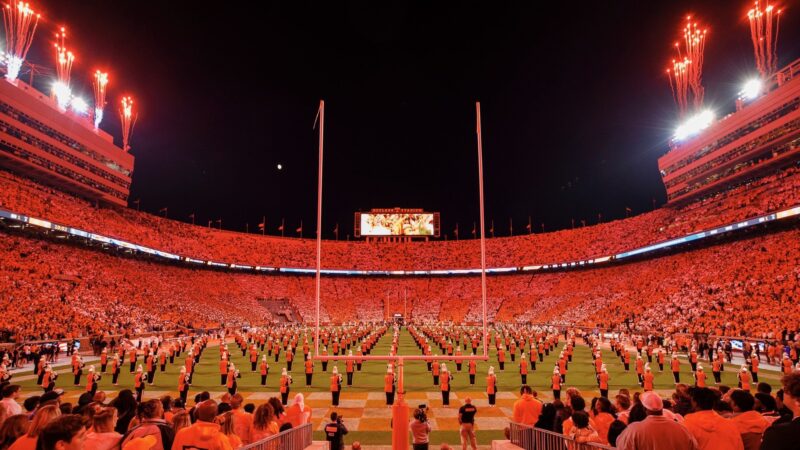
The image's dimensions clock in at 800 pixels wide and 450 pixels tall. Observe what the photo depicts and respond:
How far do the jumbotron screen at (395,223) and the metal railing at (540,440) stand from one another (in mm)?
64494

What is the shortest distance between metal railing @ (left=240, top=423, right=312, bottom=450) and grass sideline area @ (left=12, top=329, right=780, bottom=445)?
3.12m

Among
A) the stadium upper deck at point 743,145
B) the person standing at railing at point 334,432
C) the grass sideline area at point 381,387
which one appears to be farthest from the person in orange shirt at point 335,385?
the stadium upper deck at point 743,145

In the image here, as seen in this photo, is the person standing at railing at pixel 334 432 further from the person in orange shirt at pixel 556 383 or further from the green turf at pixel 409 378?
the green turf at pixel 409 378

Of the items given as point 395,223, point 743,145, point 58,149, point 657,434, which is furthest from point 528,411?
point 395,223

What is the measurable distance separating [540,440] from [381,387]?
35.7 ft

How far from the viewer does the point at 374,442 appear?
9180 millimetres

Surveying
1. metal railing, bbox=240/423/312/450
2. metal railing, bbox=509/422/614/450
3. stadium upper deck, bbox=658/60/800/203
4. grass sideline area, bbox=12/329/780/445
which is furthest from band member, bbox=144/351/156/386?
stadium upper deck, bbox=658/60/800/203

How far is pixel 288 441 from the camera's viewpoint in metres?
5.72

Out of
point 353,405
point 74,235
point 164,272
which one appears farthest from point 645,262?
point 74,235

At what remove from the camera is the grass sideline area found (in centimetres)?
1066

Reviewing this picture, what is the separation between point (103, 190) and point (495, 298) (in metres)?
51.0

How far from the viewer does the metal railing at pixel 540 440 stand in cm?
488

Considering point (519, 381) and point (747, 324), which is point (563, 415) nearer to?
point (519, 381)

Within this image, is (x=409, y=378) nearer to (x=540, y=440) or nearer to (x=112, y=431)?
(x=540, y=440)
